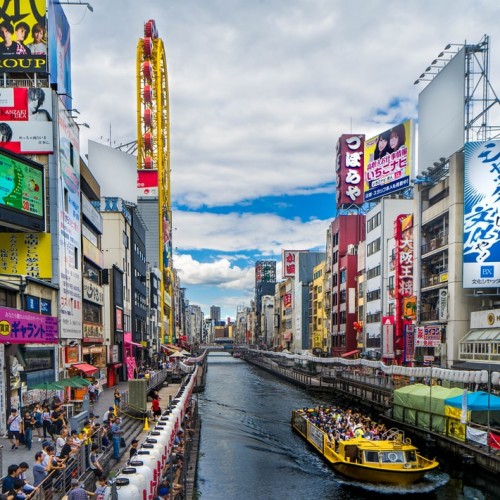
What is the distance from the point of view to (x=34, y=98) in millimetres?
38812

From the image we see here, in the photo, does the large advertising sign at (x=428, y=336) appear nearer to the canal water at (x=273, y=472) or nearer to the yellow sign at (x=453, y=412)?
the canal water at (x=273, y=472)

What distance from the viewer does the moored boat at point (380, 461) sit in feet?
96.9

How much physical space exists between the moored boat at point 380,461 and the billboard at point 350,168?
65.4m

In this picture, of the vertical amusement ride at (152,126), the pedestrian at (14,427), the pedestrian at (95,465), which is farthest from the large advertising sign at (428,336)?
the vertical amusement ride at (152,126)

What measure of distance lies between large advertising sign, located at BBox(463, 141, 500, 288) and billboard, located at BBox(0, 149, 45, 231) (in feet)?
116

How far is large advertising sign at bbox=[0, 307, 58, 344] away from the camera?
82.9 feet

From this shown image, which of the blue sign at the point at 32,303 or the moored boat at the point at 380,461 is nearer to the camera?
the moored boat at the point at 380,461

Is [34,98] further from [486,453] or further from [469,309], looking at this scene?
[469,309]

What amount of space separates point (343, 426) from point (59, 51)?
3559 centimetres

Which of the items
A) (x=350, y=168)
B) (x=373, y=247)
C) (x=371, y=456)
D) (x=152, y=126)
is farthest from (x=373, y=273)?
(x=152, y=126)

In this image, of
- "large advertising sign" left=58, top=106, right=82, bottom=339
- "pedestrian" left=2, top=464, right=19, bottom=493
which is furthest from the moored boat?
"pedestrian" left=2, top=464, right=19, bottom=493

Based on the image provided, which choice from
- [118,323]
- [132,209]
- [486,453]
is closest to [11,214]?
[486,453]

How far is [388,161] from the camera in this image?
78000 millimetres

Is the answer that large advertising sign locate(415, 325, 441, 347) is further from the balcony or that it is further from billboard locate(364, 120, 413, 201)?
billboard locate(364, 120, 413, 201)
